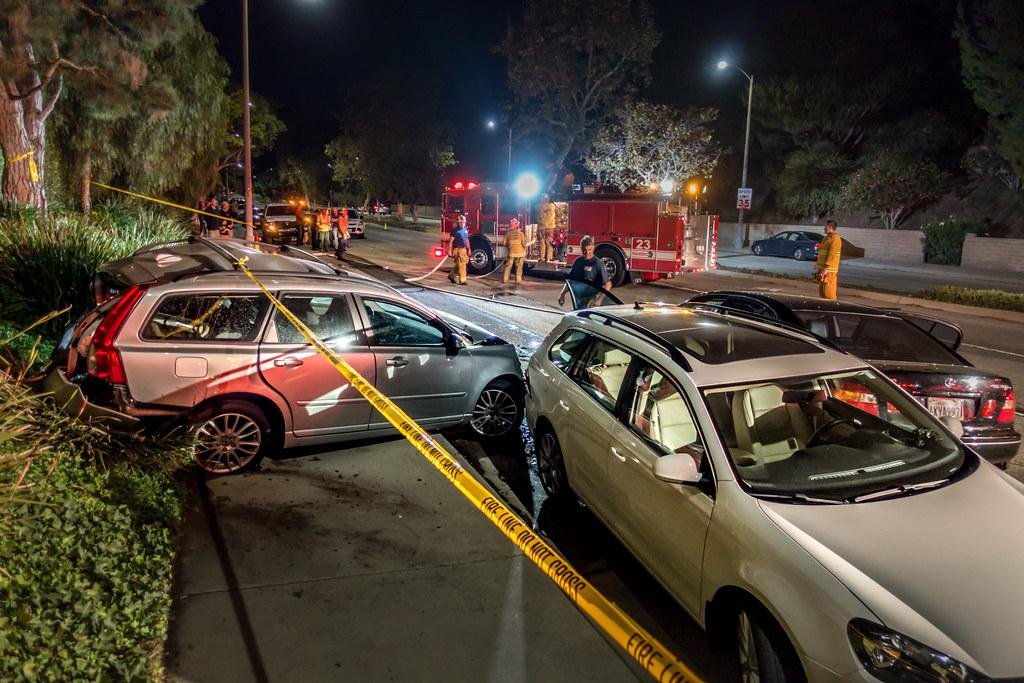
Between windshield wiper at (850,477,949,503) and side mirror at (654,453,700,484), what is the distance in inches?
27.1

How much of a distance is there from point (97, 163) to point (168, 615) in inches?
744

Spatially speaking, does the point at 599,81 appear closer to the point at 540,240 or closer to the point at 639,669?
the point at 540,240

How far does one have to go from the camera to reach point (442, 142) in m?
55.6

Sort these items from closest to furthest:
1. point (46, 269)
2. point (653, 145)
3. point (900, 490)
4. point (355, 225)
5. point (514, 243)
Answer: point (900, 490) < point (46, 269) < point (514, 243) < point (653, 145) < point (355, 225)

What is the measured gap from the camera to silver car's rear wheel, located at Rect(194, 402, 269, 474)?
543cm

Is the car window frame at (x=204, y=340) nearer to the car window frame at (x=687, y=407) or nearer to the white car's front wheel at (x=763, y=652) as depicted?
the car window frame at (x=687, y=407)

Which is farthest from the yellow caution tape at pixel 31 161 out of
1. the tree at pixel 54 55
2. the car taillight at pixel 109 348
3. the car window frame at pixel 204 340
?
the car window frame at pixel 204 340

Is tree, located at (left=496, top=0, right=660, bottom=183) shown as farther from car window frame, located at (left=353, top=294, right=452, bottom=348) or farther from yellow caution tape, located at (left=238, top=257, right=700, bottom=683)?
yellow caution tape, located at (left=238, top=257, right=700, bottom=683)

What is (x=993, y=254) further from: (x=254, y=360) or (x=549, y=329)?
(x=254, y=360)

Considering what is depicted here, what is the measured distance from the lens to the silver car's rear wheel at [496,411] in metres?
6.65

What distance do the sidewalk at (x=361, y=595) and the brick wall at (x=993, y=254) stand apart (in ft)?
99.2

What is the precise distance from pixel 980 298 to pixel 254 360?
16.8 metres

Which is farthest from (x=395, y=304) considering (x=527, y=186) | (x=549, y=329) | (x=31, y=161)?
(x=527, y=186)

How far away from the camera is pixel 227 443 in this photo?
5.55 m
